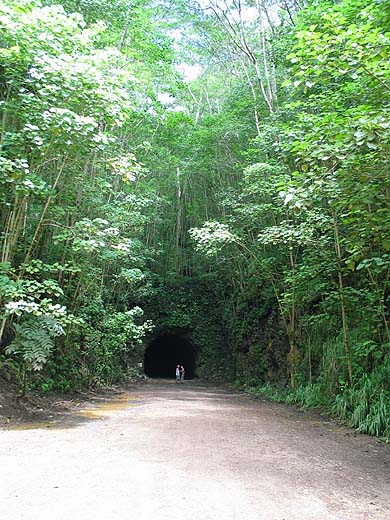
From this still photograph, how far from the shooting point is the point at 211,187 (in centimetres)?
2134

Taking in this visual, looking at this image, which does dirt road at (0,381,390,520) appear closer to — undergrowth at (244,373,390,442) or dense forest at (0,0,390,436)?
undergrowth at (244,373,390,442)

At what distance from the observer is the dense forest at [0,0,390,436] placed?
19.5 ft

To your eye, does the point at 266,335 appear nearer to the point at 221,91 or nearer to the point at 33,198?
the point at 33,198

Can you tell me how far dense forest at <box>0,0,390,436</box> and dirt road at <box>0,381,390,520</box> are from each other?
1786mm

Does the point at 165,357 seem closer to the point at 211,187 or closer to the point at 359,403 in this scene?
the point at 211,187

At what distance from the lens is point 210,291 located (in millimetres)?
25734

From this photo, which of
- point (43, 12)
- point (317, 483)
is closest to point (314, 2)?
point (43, 12)

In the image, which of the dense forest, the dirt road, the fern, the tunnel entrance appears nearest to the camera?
the dirt road

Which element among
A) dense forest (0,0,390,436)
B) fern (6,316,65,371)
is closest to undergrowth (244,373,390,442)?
dense forest (0,0,390,436)

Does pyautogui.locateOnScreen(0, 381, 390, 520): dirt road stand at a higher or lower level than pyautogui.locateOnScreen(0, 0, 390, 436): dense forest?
lower

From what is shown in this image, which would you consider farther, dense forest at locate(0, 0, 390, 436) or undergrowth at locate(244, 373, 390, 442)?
undergrowth at locate(244, 373, 390, 442)

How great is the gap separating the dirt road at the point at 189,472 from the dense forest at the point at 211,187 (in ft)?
5.86

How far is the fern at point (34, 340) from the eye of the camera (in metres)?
7.98

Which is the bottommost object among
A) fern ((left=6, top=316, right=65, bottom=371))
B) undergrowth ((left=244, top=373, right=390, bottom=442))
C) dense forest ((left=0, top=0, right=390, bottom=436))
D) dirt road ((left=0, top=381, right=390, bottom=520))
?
dirt road ((left=0, top=381, right=390, bottom=520))
